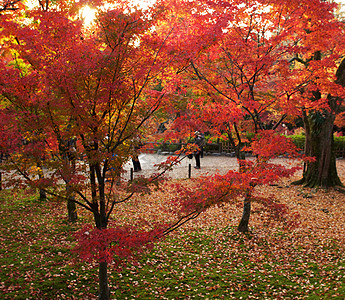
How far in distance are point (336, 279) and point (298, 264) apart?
1.03 meters

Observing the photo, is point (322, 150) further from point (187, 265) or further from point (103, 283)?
point (103, 283)

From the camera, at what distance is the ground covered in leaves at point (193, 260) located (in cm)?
584

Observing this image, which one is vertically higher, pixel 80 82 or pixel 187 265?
pixel 80 82

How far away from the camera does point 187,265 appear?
7.15 m

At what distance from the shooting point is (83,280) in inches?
238

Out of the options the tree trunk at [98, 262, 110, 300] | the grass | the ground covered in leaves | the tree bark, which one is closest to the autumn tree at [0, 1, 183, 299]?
the tree trunk at [98, 262, 110, 300]

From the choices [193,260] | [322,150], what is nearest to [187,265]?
[193,260]

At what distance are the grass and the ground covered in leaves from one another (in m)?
0.02

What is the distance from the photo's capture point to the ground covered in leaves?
5.84 meters

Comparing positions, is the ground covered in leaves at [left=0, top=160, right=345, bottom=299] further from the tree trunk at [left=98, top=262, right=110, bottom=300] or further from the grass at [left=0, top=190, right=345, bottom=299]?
the tree trunk at [left=98, top=262, right=110, bottom=300]

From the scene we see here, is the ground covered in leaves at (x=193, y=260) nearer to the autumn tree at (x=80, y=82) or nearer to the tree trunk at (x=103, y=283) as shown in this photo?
the tree trunk at (x=103, y=283)

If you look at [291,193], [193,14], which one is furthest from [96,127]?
[291,193]

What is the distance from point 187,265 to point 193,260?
0.34 meters

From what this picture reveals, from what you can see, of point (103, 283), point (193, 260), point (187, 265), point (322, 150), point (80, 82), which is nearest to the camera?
point (80, 82)
